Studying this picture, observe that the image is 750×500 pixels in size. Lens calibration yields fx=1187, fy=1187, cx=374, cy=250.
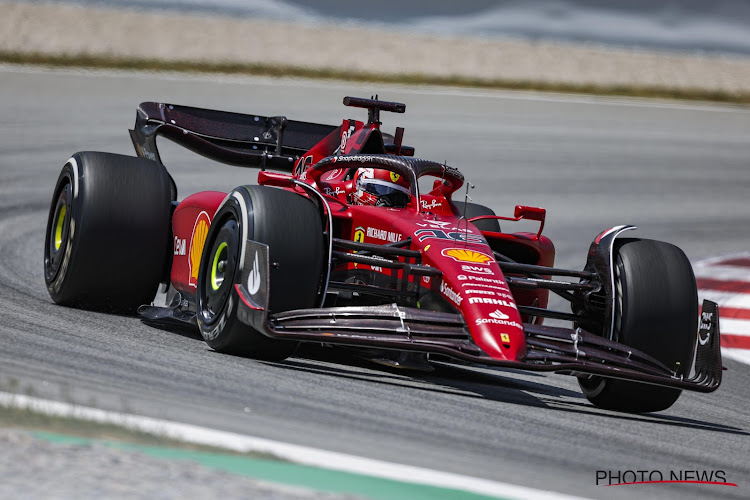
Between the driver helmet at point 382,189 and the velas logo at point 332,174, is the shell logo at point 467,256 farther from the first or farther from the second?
the velas logo at point 332,174

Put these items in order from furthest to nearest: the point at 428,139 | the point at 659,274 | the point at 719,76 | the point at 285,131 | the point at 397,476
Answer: the point at 719,76 → the point at 428,139 → the point at 285,131 → the point at 659,274 → the point at 397,476

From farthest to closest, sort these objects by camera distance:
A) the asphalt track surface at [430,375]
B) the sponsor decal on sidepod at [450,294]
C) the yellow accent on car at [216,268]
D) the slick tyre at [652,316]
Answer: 1. the yellow accent on car at [216,268]
2. the slick tyre at [652,316]
3. the sponsor decal on sidepod at [450,294]
4. the asphalt track surface at [430,375]

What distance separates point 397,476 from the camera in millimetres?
4023

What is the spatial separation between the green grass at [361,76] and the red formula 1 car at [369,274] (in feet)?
53.6

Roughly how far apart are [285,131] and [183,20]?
1989 centimetres

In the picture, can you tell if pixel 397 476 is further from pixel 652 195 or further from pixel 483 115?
pixel 483 115

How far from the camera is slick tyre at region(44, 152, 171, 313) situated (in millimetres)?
7613

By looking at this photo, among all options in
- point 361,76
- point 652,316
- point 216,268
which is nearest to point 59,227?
point 216,268

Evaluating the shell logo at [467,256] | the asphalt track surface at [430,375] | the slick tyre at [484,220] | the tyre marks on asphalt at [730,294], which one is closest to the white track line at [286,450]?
the asphalt track surface at [430,375]

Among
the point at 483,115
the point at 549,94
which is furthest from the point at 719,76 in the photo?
the point at 483,115

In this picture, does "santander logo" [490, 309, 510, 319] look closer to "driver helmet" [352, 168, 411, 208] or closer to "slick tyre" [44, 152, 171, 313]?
"driver helmet" [352, 168, 411, 208]

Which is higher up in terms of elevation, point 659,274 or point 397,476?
point 659,274

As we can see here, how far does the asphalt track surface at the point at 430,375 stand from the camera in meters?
4.66

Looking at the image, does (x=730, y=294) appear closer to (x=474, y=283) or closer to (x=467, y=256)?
(x=467, y=256)
